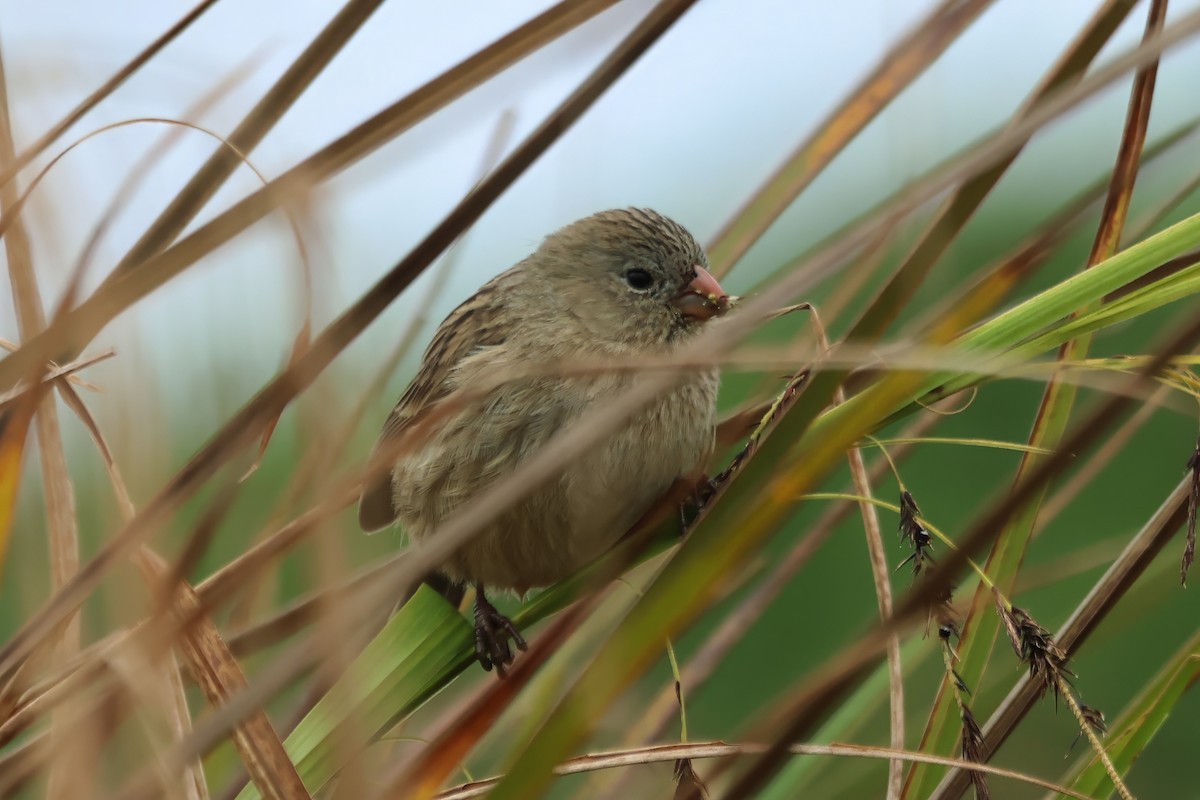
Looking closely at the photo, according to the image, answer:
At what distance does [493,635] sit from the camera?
7.49 feet

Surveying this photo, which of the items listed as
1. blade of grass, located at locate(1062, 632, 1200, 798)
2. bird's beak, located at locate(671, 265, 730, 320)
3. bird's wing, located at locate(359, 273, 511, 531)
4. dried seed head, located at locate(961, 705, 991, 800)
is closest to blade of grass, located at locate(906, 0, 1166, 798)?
blade of grass, located at locate(1062, 632, 1200, 798)

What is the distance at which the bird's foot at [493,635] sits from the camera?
2105 millimetres

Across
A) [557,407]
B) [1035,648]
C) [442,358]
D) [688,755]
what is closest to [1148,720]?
[1035,648]

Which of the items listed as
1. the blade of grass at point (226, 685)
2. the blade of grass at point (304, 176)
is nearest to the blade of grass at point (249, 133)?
the blade of grass at point (304, 176)

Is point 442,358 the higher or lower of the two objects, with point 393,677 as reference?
higher

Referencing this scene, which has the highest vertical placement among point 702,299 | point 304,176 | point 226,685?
point 304,176

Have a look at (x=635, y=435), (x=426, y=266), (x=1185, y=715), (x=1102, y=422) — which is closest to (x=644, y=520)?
(x=635, y=435)

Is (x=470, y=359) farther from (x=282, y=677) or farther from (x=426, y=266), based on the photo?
(x=282, y=677)

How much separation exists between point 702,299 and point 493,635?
0.80 metres

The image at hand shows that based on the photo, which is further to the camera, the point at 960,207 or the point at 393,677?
the point at 393,677

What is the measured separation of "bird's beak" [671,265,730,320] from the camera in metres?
2.48

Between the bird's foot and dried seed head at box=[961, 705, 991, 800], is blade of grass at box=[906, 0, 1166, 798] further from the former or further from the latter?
the bird's foot

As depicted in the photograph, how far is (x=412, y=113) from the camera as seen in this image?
138 centimetres

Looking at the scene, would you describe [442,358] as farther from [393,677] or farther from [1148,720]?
[1148,720]
